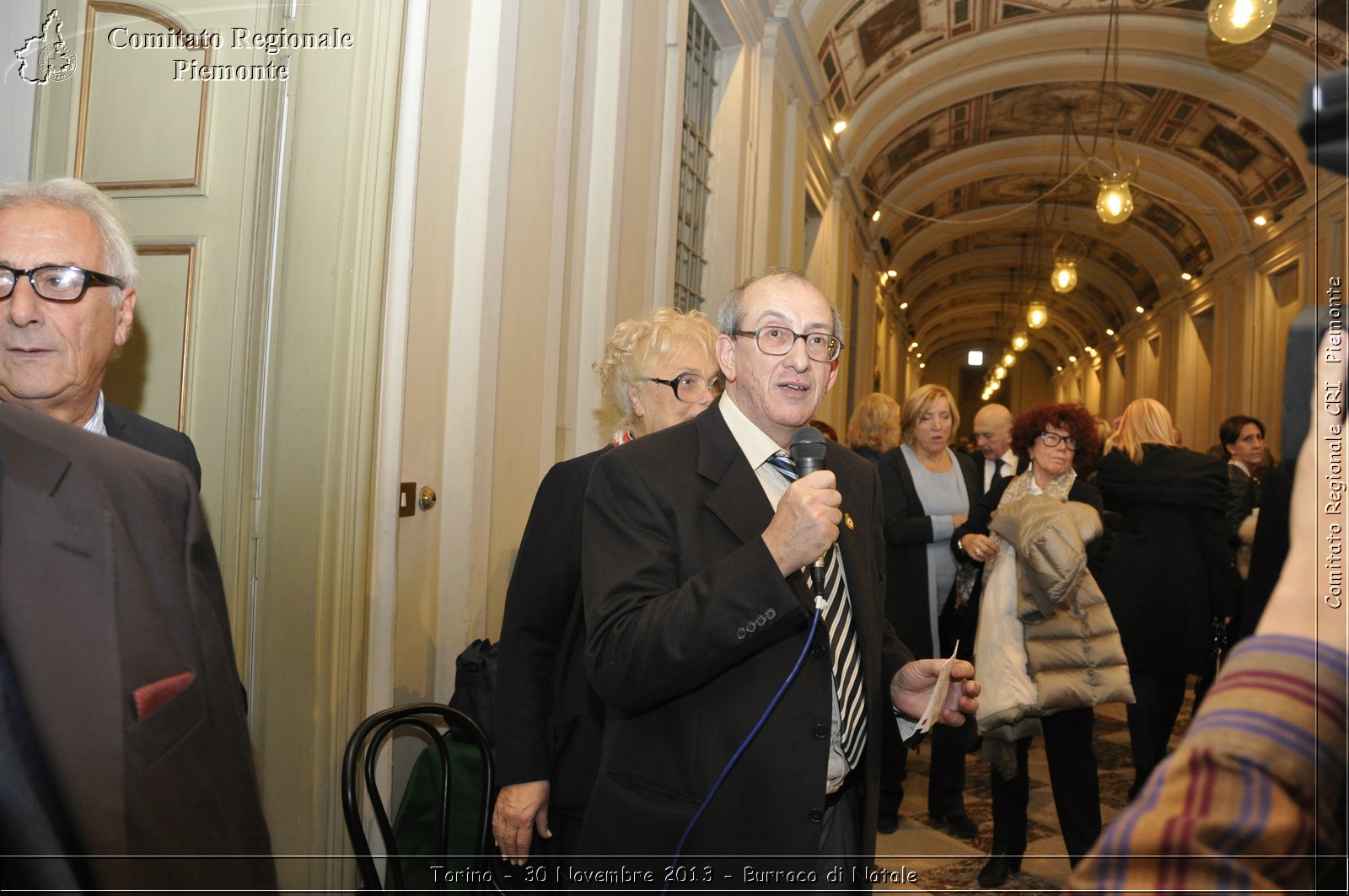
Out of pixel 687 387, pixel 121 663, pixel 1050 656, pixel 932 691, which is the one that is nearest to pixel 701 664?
pixel 932 691

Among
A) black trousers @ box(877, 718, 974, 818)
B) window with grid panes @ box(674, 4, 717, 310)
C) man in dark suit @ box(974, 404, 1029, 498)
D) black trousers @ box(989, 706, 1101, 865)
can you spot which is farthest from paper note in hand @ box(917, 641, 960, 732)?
window with grid panes @ box(674, 4, 717, 310)

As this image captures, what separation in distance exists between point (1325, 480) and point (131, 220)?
3130 millimetres

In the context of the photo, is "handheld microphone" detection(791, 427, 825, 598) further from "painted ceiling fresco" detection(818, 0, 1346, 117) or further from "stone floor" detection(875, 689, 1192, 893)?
"painted ceiling fresco" detection(818, 0, 1346, 117)

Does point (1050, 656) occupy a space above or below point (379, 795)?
above

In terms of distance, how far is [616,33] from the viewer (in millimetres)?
4535

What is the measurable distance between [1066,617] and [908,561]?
40.5 inches

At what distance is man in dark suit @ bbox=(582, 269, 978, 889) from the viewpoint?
5.26ft

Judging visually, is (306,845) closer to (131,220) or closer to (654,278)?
(131,220)

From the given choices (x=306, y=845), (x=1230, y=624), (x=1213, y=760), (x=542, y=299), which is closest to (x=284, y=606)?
(x=306, y=845)

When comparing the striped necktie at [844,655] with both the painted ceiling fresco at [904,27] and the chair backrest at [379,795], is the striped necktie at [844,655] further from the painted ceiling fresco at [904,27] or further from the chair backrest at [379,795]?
the painted ceiling fresco at [904,27]

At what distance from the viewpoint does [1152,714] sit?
14.3 feet

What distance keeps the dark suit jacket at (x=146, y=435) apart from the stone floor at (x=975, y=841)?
2.60 metres

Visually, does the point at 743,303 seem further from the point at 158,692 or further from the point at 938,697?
the point at 158,692

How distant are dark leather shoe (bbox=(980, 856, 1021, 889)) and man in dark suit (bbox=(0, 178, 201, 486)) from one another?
144 inches
